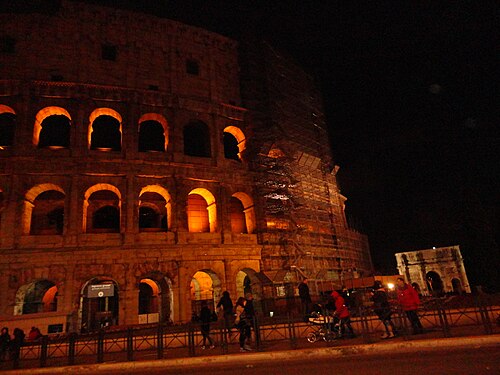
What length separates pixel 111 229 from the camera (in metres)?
20.7

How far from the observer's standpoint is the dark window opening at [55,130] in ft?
82.0

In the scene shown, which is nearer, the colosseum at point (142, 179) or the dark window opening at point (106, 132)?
the colosseum at point (142, 179)

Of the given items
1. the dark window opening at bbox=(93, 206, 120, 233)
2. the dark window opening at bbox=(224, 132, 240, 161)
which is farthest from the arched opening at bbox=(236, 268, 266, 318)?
the dark window opening at bbox=(224, 132, 240, 161)

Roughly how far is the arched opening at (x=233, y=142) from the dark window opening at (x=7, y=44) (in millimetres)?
13133

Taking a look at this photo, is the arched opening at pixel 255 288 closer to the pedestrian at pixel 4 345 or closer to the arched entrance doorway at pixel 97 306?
the arched entrance doorway at pixel 97 306

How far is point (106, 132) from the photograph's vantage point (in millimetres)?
26188

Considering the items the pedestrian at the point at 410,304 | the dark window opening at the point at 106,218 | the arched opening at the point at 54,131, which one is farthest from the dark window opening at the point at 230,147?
the pedestrian at the point at 410,304

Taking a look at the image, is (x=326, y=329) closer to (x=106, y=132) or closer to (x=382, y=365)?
(x=382, y=365)

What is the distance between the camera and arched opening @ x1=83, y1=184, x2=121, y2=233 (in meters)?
21.3

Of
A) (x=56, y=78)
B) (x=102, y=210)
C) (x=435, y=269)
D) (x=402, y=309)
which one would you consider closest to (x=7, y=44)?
(x=56, y=78)

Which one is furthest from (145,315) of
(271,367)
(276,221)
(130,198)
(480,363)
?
(480,363)

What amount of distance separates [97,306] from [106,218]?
515 cm

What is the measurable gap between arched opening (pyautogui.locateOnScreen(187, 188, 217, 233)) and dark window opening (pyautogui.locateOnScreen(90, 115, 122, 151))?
745 centimetres

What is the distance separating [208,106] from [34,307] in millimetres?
15221
